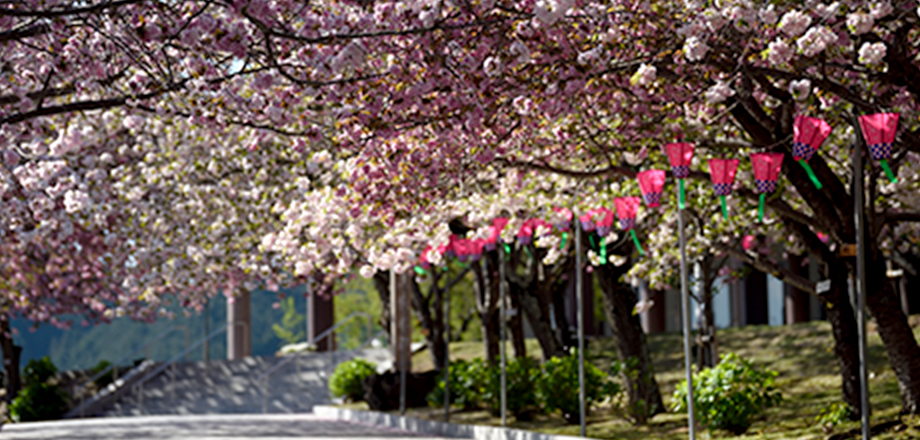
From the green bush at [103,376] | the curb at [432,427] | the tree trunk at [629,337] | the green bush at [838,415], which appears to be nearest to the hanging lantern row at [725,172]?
the tree trunk at [629,337]

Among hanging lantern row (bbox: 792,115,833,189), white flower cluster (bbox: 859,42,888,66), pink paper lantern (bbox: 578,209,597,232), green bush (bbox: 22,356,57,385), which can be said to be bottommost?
green bush (bbox: 22,356,57,385)

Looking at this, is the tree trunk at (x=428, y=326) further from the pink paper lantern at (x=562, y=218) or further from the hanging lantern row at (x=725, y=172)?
the pink paper lantern at (x=562, y=218)

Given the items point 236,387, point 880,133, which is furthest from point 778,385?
point 236,387

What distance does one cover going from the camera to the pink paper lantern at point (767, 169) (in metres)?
11.3

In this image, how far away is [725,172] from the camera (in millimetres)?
11766

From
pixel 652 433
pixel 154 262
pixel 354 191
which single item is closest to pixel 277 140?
pixel 154 262

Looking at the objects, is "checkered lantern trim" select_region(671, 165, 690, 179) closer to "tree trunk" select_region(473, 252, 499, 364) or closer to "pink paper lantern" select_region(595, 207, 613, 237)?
"pink paper lantern" select_region(595, 207, 613, 237)

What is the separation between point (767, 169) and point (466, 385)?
34.7 feet

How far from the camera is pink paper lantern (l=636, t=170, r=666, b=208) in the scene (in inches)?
495

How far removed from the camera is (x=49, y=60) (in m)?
9.61

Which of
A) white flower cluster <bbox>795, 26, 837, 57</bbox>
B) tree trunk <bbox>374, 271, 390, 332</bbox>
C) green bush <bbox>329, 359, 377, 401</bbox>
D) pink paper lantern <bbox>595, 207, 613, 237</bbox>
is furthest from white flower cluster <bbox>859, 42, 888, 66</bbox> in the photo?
tree trunk <bbox>374, 271, 390, 332</bbox>

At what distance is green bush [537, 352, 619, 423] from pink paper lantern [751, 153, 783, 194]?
21.9 ft

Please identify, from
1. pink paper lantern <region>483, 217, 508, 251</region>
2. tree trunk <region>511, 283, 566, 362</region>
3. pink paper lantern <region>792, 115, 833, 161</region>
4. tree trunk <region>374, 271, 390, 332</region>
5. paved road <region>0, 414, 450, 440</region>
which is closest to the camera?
pink paper lantern <region>792, 115, 833, 161</region>

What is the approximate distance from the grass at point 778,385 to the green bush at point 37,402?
31.3ft
